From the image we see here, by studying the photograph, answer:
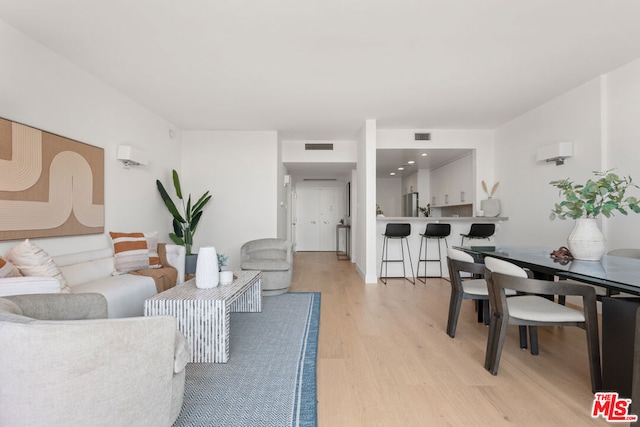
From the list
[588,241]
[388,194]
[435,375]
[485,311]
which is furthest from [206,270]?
[388,194]

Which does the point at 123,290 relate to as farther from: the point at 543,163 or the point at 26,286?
the point at 543,163

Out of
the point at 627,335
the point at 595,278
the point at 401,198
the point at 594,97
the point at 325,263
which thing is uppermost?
the point at 594,97

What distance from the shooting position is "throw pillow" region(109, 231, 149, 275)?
310 centimetres

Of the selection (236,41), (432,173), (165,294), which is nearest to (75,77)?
(236,41)

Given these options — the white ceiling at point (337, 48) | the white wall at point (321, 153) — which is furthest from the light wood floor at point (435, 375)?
the white wall at point (321, 153)

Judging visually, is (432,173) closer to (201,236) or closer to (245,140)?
(245,140)

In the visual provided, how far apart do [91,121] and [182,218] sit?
6.02 feet

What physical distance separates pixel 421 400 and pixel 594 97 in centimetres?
370

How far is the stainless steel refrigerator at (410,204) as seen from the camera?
7936 millimetres

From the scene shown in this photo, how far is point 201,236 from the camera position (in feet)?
17.4

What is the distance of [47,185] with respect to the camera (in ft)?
8.71

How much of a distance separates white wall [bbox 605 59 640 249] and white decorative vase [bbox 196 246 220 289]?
154 inches

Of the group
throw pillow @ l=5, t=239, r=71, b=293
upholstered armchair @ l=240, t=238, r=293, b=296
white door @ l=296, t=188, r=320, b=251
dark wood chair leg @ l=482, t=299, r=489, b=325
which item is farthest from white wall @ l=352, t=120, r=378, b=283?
white door @ l=296, t=188, r=320, b=251

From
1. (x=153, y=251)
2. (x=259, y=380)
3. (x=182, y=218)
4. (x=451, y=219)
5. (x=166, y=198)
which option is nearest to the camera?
(x=259, y=380)
